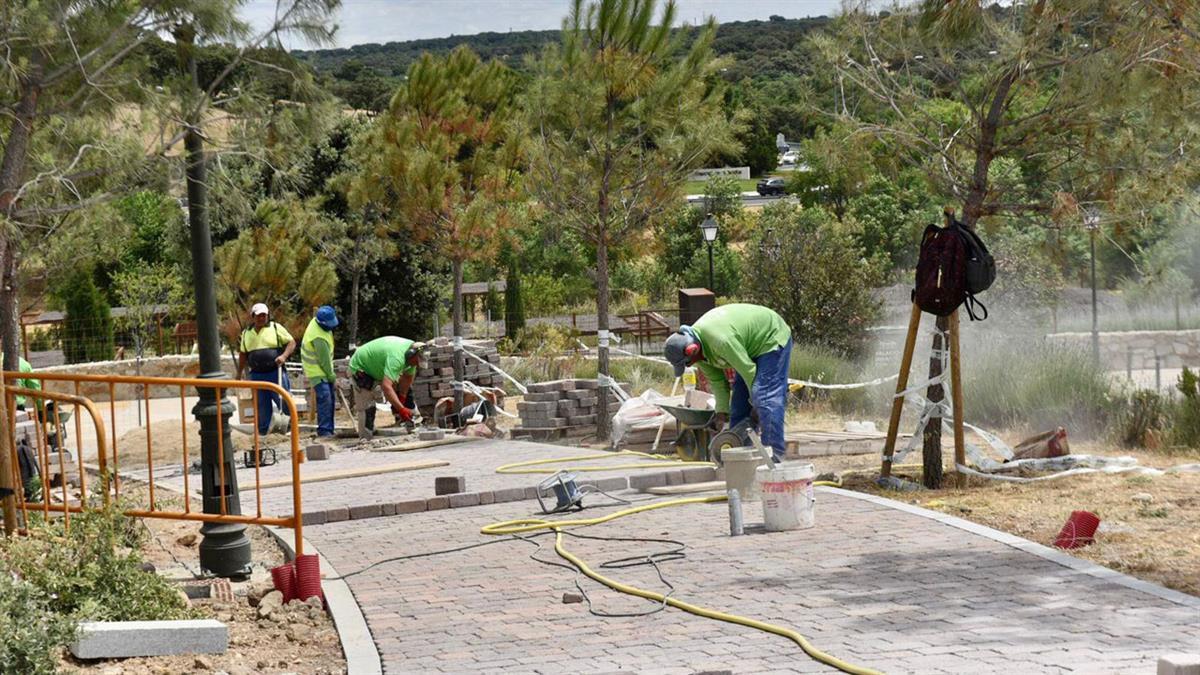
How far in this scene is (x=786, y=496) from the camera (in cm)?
1005

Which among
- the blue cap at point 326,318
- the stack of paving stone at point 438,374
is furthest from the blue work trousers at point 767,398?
the stack of paving stone at point 438,374

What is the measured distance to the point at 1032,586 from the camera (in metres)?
7.93

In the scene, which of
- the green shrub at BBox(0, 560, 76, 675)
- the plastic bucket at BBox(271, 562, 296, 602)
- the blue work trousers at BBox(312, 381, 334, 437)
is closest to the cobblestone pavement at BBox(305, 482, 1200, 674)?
the plastic bucket at BBox(271, 562, 296, 602)

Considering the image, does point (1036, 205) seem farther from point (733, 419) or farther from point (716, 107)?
point (716, 107)

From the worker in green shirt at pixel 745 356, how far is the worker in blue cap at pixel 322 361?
627 centimetres

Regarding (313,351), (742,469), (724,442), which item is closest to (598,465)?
(724,442)

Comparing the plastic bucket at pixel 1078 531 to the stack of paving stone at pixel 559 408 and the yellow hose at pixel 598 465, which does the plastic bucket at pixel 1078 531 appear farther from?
the stack of paving stone at pixel 559 408

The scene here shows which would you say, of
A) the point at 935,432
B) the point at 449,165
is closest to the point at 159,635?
the point at 935,432

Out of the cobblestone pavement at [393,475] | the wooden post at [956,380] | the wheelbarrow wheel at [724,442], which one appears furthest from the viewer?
the wheelbarrow wheel at [724,442]

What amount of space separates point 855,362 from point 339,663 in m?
16.5

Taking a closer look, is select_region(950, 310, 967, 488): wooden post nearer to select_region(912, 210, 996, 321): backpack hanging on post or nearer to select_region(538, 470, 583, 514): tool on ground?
select_region(912, 210, 996, 321): backpack hanging on post

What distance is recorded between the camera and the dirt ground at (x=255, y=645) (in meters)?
6.74

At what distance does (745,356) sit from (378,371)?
675 centimetres

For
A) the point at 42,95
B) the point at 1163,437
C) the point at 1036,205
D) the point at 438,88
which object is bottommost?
the point at 1163,437
